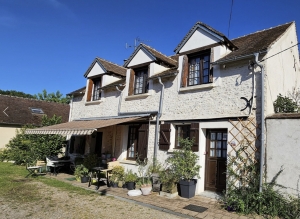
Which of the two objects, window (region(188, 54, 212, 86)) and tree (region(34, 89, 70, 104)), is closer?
window (region(188, 54, 212, 86))

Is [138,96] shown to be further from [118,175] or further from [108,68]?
[118,175]

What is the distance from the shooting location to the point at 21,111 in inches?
1261

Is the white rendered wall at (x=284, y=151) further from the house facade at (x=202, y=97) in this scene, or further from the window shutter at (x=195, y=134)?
the window shutter at (x=195, y=134)

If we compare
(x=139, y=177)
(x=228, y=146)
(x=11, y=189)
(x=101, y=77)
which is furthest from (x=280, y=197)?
(x=101, y=77)

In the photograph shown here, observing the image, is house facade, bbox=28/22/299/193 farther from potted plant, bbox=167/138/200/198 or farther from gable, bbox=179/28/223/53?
potted plant, bbox=167/138/200/198

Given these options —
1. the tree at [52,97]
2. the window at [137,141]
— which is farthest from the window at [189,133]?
the tree at [52,97]

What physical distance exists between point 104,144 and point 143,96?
5.54 meters

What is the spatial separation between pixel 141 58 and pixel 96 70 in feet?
18.6

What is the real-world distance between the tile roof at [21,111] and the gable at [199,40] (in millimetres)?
25505

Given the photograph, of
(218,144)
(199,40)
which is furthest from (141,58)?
(218,144)

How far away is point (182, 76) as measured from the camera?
46.6 feet

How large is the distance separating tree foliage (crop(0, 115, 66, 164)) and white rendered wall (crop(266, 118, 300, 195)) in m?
19.3

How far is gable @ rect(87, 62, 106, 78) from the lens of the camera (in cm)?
2021

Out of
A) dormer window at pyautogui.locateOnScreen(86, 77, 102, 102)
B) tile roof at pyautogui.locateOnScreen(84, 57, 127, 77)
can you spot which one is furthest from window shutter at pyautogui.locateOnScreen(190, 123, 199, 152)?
dormer window at pyautogui.locateOnScreen(86, 77, 102, 102)
